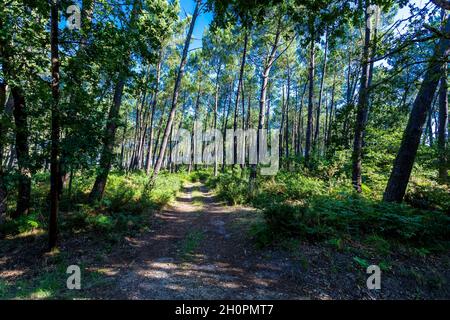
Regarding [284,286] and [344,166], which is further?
[344,166]

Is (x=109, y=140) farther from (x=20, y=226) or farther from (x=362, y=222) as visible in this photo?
(x=362, y=222)

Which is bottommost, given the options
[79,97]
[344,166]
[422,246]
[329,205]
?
[422,246]

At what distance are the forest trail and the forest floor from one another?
0.05 feet

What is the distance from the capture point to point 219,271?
463 cm

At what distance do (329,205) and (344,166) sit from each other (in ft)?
22.0

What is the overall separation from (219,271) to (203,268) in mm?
373

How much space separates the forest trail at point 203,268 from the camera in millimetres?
3824

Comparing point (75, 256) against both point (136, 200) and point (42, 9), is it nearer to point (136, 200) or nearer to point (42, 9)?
point (136, 200)

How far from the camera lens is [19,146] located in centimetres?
684

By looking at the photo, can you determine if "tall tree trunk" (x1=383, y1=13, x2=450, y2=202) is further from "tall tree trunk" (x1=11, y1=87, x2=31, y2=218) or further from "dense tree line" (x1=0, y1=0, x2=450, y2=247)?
"tall tree trunk" (x1=11, y1=87, x2=31, y2=218)

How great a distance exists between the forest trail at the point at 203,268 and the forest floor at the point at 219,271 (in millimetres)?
16

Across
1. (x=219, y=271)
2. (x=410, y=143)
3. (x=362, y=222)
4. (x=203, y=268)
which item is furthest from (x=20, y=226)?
(x=410, y=143)

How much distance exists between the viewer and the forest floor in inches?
151
